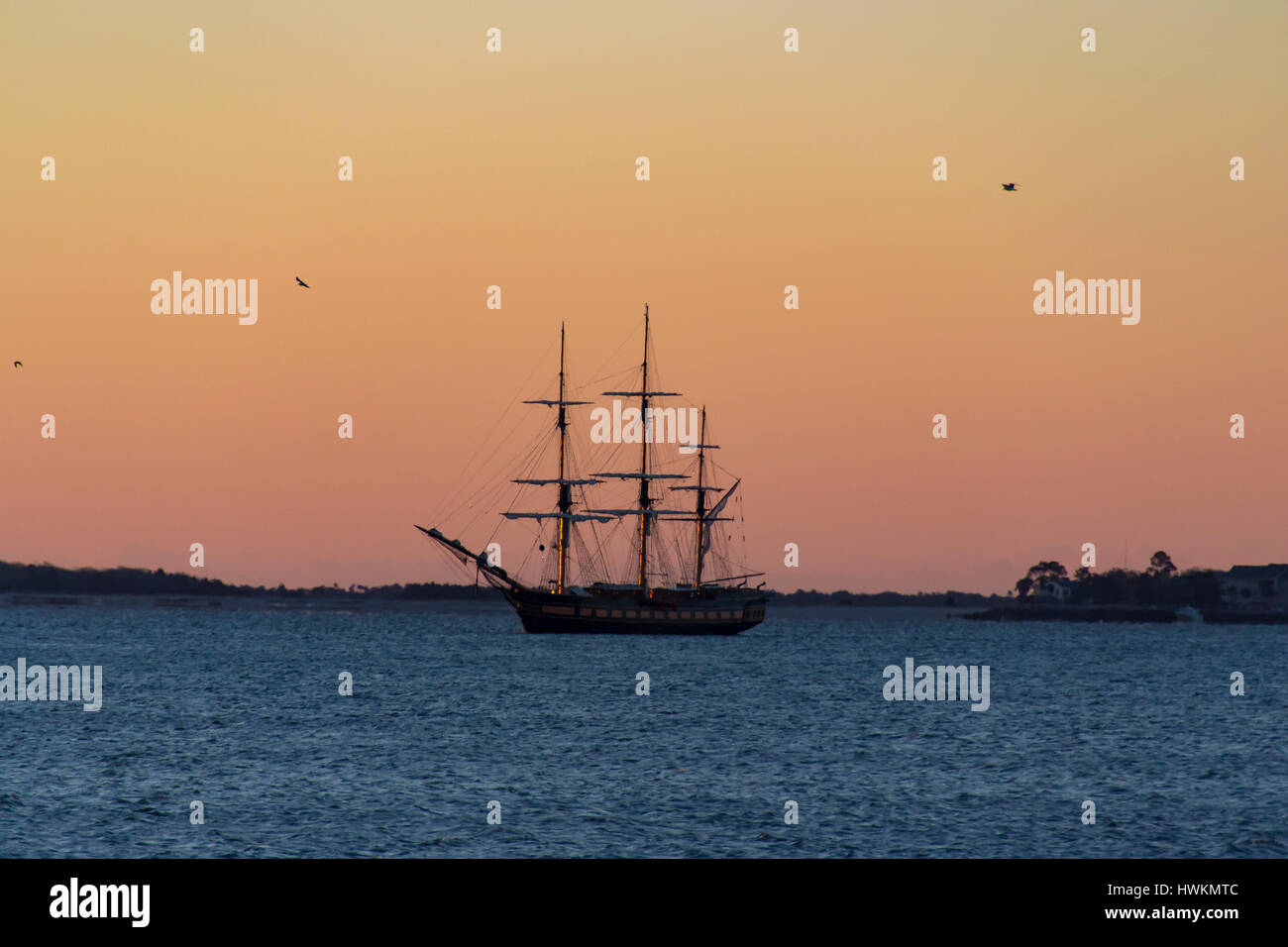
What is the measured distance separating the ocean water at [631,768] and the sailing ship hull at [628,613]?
62.0m

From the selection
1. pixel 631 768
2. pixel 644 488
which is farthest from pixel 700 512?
pixel 631 768

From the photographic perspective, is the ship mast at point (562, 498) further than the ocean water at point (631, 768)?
Yes

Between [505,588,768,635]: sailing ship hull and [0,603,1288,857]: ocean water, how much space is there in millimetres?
62011

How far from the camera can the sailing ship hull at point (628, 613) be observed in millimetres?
161875

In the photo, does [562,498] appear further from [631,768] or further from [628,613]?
[631,768]

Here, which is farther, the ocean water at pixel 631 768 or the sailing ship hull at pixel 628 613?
the sailing ship hull at pixel 628 613

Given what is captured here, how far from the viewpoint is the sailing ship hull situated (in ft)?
531

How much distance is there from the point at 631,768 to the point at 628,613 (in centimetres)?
11693

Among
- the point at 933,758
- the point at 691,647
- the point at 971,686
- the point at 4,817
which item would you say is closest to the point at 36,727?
the point at 4,817

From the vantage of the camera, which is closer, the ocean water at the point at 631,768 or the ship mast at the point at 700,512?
the ocean water at the point at 631,768

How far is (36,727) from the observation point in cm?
5822

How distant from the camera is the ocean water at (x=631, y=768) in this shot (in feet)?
114
